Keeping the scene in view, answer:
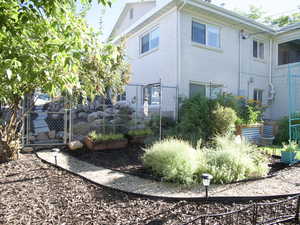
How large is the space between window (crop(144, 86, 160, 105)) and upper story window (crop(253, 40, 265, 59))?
6.33 metres

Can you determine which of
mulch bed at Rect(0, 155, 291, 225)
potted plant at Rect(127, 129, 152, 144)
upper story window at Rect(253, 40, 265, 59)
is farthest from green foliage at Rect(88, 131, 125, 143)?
upper story window at Rect(253, 40, 265, 59)

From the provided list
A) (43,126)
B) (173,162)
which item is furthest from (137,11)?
(173,162)

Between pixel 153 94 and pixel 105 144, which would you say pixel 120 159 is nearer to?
pixel 105 144

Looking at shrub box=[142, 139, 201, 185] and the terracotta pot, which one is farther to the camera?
the terracotta pot

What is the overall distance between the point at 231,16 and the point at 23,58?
9969mm

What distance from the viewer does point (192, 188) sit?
3.68 metres

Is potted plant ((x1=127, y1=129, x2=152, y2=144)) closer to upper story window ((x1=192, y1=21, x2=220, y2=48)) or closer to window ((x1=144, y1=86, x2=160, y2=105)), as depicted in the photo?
window ((x1=144, y1=86, x2=160, y2=105))

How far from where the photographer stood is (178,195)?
333cm

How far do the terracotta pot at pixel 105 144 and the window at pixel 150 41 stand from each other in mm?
5523

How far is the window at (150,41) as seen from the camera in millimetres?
10094

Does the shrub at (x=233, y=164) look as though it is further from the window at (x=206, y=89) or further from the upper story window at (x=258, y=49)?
the upper story window at (x=258, y=49)

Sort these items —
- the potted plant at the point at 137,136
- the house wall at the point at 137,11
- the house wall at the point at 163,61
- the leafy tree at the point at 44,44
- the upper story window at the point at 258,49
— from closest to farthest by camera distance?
the leafy tree at the point at 44,44, the potted plant at the point at 137,136, the house wall at the point at 163,61, the upper story window at the point at 258,49, the house wall at the point at 137,11

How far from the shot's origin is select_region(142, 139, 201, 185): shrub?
3951 mm

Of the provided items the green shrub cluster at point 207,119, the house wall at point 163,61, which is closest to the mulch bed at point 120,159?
the green shrub cluster at point 207,119
